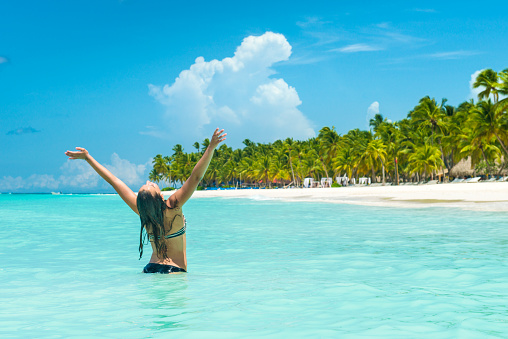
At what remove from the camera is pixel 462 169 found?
235ft

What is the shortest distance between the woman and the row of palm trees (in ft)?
152

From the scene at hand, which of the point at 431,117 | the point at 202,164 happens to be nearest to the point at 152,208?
the point at 202,164

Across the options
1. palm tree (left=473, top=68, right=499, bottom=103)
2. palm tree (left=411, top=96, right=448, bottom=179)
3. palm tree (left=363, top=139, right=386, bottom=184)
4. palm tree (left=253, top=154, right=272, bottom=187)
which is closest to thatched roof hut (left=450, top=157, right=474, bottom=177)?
palm tree (left=411, top=96, right=448, bottom=179)

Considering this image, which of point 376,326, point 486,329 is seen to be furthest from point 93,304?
point 486,329

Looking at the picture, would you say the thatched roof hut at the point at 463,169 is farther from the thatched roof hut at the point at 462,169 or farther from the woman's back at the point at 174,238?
the woman's back at the point at 174,238

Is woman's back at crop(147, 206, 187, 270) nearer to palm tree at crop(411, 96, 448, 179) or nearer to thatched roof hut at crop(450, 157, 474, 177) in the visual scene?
palm tree at crop(411, 96, 448, 179)

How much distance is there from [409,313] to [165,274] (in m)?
2.85

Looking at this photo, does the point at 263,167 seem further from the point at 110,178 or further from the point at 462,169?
the point at 110,178

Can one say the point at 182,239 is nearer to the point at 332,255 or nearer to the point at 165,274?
the point at 165,274

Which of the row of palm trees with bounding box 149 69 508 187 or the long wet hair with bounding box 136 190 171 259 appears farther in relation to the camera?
the row of palm trees with bounding box 149 69 508 187

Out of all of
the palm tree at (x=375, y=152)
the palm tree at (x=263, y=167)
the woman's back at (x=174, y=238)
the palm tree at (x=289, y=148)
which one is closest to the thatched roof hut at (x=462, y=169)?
the palm tree at (x=375, y=152)

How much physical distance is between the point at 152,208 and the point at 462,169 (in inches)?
2940

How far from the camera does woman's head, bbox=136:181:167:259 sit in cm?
490

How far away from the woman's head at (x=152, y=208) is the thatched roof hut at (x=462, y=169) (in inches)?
2827
